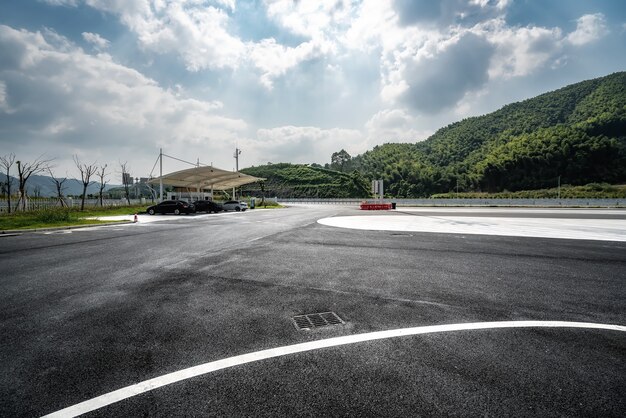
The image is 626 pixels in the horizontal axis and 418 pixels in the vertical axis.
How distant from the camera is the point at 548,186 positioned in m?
104

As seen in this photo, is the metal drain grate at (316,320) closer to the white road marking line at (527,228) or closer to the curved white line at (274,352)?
the curved white line at (274,352)

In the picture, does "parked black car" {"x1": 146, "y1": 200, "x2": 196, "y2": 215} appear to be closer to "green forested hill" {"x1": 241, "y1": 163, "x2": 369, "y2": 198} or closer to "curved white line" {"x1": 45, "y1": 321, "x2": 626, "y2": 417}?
"curved white line" {"x1": 45, "y1": 321, "x2": 626, "y2": 417}

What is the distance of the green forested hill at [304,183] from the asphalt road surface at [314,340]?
101654mm

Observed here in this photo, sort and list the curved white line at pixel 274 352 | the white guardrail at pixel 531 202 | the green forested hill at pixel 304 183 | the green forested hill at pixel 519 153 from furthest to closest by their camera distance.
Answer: the green forested hill at pixel 304 183
the green forested hill at pixel 519 153
the white guardrail at pixel 531 202
the curved white line at pixel 274 352

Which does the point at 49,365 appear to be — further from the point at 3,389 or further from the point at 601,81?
the point at 601,81

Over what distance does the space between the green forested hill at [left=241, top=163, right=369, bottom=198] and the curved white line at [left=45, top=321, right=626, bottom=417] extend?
10439 centimetres

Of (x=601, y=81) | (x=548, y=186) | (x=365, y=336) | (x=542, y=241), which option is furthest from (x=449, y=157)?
(x=365, y=336)

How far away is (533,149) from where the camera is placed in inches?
4198

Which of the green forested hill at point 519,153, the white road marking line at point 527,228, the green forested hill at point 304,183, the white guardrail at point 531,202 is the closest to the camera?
the white road marking line at point 527,228

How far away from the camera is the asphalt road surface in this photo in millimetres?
2471

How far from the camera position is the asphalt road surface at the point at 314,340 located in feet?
8.11

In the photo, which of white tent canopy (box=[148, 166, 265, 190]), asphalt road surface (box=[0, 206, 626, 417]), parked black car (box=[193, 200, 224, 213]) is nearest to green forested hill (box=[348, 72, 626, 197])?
white tent canopy (box=[148, 166, 265, 190])

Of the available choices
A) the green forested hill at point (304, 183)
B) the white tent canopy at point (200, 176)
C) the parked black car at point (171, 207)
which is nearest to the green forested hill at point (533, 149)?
the green forested hill at point (304, 183)

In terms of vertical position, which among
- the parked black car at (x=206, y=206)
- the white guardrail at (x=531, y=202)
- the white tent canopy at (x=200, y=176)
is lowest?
the white guardrail at (x=531, y=202)
